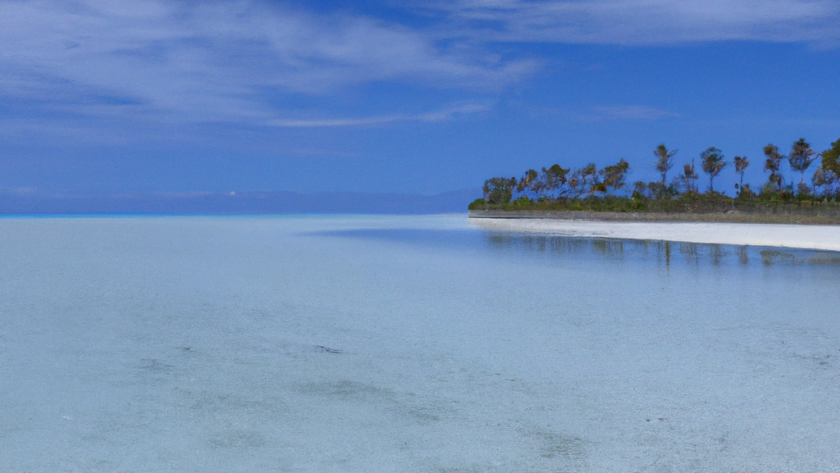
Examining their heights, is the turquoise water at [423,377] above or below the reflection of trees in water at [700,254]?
below

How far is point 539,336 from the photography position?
544 cm

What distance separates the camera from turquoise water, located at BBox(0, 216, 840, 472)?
2.87 metres

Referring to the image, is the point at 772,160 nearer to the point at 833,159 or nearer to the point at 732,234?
the point at 833,159

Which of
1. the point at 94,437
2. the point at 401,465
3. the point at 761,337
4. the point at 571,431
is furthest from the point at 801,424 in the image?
the point at 94,437

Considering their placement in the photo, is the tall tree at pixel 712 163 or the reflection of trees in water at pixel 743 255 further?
the tall tree at pixel 712 163

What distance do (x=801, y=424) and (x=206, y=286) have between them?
24.7 ft

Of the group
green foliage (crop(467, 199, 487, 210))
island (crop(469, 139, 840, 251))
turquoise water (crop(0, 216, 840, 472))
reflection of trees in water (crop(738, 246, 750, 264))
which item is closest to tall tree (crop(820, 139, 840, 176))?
island (crop(469, 139, 840, 251))

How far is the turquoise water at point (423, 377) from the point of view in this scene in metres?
2.87

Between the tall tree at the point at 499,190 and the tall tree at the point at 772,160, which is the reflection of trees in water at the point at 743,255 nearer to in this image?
the tall tree at the point at 772,160

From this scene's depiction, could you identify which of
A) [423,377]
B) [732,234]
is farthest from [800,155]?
[423,377]

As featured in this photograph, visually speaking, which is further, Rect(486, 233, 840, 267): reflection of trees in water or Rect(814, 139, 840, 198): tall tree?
Rect(814, 139, 840, 198): tall tree

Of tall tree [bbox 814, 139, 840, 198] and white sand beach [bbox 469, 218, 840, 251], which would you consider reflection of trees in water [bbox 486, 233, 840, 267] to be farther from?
tall tree [bbox 814, 139, 840, 198]

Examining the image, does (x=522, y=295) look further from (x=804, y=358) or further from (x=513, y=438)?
(x=513, y=438)

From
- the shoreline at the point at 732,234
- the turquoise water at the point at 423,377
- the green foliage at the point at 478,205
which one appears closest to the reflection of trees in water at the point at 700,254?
the shoreline at the point at 732,234
